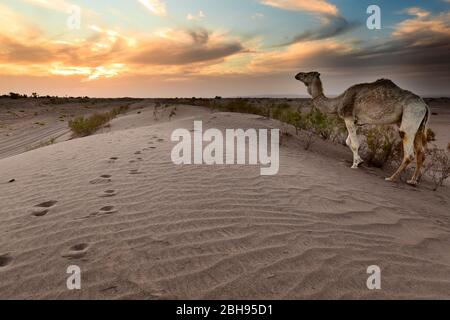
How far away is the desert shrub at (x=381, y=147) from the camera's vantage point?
815 cm

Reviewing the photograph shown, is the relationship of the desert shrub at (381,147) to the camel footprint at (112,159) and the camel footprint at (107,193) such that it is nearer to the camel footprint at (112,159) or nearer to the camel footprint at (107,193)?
the camel footprint at (112,159)

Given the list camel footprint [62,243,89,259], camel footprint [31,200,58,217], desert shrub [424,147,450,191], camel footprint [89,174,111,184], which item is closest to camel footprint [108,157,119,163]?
camel footprint [89,174,111,184]

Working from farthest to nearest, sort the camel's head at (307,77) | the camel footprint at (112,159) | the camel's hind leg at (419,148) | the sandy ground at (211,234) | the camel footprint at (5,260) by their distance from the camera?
the camel's head at (307,77)
the camel's hind leg at (419,148)
the camel footprint at (112,159)
the camel footprint at (5,260)
the sandy ground at (211,234)

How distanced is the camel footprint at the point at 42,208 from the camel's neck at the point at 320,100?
581cm

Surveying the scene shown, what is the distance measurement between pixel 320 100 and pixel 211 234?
18.7 ft

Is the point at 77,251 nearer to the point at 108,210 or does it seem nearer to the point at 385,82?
the point at 108,210

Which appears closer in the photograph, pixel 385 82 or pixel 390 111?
pixel 390 111

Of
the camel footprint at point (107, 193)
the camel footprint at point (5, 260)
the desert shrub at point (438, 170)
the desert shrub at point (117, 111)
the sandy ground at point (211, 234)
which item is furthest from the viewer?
the desert shrub at point (117, 111)

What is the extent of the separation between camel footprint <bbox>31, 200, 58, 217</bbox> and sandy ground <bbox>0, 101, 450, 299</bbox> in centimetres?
2

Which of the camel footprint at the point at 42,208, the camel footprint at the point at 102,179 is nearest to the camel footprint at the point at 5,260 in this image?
the camel footprint at the point at 42,208

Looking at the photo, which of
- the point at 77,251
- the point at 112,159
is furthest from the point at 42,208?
the point at 112,159

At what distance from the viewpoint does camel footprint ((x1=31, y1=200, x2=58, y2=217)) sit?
3713 millimetres

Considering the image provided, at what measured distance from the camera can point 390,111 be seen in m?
6.28

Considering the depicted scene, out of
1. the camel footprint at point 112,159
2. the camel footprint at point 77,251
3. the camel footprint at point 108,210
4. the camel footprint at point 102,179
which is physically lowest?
the camel footprint at point 77,251
